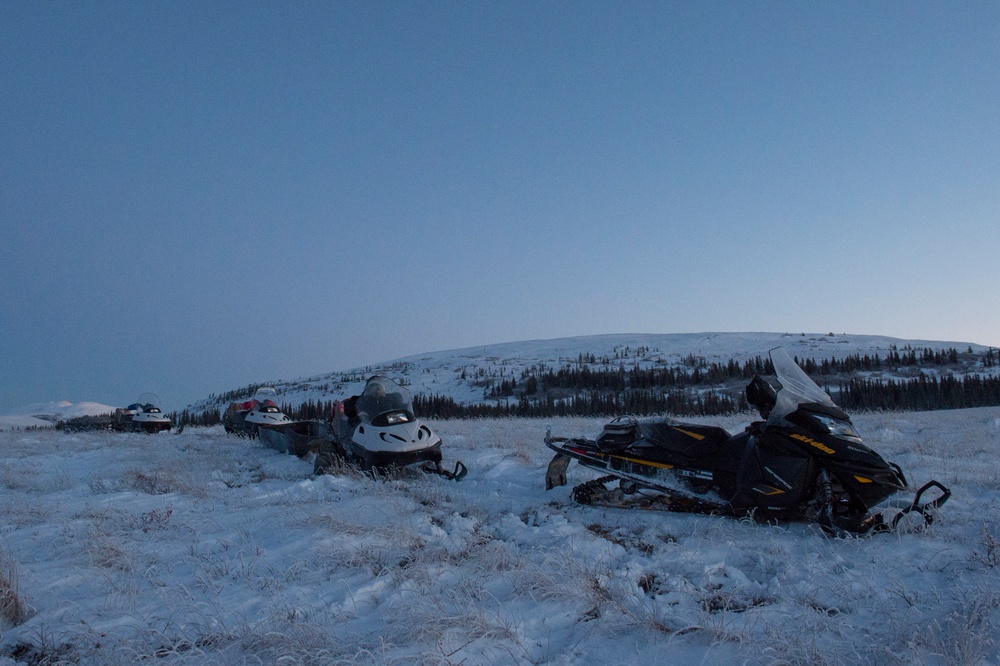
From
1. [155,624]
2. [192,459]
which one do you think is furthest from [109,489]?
[155,624]

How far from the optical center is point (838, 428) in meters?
4.95

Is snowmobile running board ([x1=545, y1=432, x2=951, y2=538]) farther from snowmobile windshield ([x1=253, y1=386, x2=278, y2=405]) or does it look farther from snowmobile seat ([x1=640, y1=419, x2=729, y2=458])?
snowmobile windshield ([x1=253, y1=386, x2=278, y2=405])

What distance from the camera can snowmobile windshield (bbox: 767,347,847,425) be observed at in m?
5.12

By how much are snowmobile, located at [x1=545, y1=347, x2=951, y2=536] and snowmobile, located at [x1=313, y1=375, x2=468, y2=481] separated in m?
2.52

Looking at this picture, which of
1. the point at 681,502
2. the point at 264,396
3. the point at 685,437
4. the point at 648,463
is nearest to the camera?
the point at 681,502

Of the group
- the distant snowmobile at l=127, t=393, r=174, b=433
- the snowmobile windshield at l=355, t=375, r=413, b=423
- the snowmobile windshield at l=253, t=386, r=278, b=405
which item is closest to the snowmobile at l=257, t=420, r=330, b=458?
the snowmobile windshield at l=355, t=375, r=413, b=423

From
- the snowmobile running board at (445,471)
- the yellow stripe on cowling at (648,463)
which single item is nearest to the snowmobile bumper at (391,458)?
the snowmobile running board at (445,471)

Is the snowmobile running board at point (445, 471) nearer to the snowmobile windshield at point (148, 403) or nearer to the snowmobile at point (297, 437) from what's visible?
the snowmobile at point (297, 437)

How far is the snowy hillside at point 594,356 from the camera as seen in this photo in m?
68.1

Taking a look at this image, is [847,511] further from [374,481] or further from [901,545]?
[374,481]

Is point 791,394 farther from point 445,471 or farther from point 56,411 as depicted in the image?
point 56,411

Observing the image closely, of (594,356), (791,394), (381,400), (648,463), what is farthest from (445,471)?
(594,356)

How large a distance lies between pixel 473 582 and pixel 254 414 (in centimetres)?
1259

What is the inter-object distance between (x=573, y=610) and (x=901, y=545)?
117 inches
